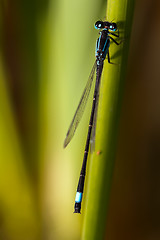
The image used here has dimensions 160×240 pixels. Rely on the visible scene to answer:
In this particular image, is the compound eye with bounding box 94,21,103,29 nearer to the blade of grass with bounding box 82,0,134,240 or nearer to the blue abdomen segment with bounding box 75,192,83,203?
the blade of grass with bounding box 82,0,134,240

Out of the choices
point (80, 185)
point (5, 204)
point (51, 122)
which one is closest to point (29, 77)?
point (51, 122)

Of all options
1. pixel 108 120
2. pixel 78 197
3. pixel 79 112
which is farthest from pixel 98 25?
pixel 78 197

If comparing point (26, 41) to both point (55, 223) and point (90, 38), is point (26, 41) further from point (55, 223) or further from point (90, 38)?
point (55, 223)

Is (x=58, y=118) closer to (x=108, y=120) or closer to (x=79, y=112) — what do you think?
(x=79, y=112)

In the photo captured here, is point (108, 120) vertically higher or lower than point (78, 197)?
higher

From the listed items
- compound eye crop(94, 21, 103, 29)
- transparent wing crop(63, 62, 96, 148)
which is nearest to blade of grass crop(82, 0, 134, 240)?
compound eye crop(94, 21, 103, 29)

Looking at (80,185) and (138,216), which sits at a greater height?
(80,185)
